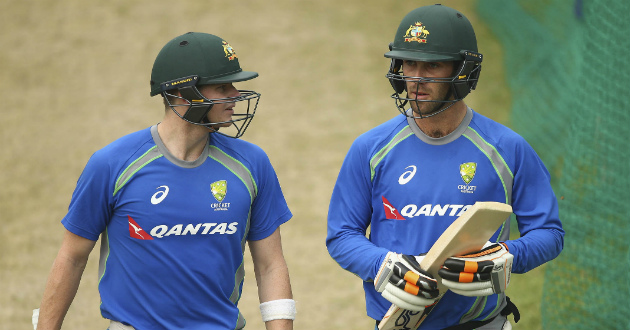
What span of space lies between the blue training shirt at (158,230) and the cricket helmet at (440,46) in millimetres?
1046

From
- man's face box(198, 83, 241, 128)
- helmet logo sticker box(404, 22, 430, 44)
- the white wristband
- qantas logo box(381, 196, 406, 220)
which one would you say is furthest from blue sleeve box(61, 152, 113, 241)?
helmet logo sticker box(404, 22, 430, 44)

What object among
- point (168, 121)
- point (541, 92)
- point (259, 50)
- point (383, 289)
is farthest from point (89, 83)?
point (383, 289)

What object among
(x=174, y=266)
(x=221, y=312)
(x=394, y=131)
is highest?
(x=394, y=131)

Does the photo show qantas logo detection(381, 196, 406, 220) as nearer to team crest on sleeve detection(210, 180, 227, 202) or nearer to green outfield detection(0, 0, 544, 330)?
team crest on sleeve detection(210, 180, 227, 202)

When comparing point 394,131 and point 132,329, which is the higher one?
point 394,131

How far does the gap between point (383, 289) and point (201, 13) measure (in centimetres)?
1051

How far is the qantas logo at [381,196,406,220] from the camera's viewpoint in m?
4.09

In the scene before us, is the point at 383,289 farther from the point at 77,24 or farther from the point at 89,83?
the point at 77,24

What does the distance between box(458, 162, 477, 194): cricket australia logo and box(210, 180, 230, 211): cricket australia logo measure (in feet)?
3.69

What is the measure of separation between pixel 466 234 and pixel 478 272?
0.60ft

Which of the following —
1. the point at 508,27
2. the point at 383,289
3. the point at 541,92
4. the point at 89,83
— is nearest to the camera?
the point at 383,289

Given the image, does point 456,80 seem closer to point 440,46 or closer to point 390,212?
point 440,46

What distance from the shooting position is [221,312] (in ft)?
13.4

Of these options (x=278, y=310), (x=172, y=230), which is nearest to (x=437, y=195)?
(x=278, y=310)
